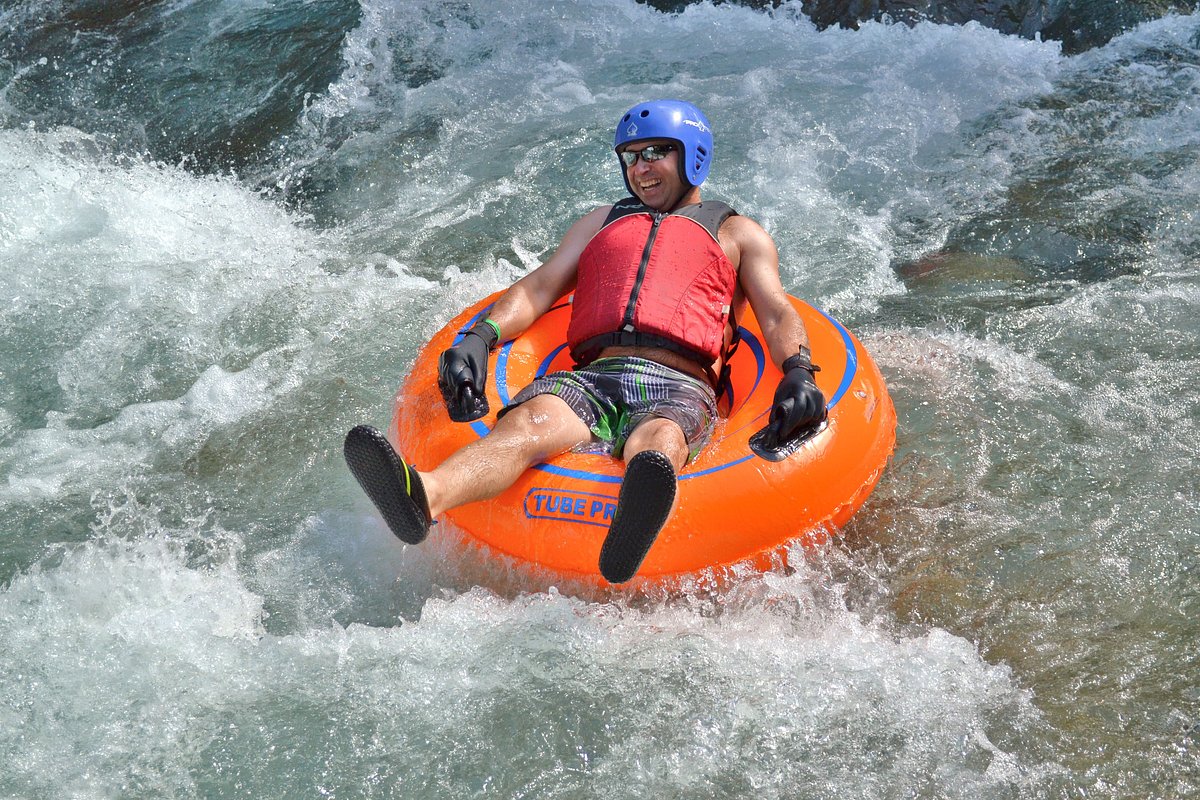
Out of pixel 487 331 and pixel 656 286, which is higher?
pixel 656 286

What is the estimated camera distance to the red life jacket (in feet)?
14.5

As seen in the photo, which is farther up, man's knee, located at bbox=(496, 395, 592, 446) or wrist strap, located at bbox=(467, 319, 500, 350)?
wrist strap, located at bbox=(467, 319, 500, 350)

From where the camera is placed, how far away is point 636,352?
175 inches

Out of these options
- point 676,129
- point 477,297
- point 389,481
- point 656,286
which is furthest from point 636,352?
point 477,297

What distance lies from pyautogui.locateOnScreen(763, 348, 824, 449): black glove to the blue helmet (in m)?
1.22

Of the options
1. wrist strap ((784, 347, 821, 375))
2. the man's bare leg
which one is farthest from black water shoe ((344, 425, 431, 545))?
wrist strap ((784, 347, 821, 375))

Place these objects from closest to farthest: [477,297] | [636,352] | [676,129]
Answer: [636,352], [676,129], [477,297]

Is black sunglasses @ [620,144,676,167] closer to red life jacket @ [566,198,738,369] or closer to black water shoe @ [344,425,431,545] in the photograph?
red life jacket @ [566,198,738,369]

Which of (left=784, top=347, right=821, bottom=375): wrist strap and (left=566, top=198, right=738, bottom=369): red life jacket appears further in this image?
(left=566, top=198, right=738, bottom=369): red life jacket

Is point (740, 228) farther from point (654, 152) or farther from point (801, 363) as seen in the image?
point (801, 363)

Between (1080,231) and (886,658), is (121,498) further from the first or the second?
(1080,231)

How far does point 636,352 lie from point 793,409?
83 cm

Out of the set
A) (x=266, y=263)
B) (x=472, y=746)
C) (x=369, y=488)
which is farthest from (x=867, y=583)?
(x=266, y=263)

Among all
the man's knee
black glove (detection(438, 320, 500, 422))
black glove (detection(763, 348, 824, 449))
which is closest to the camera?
black glove (detection(763, 348, 824, 449))
